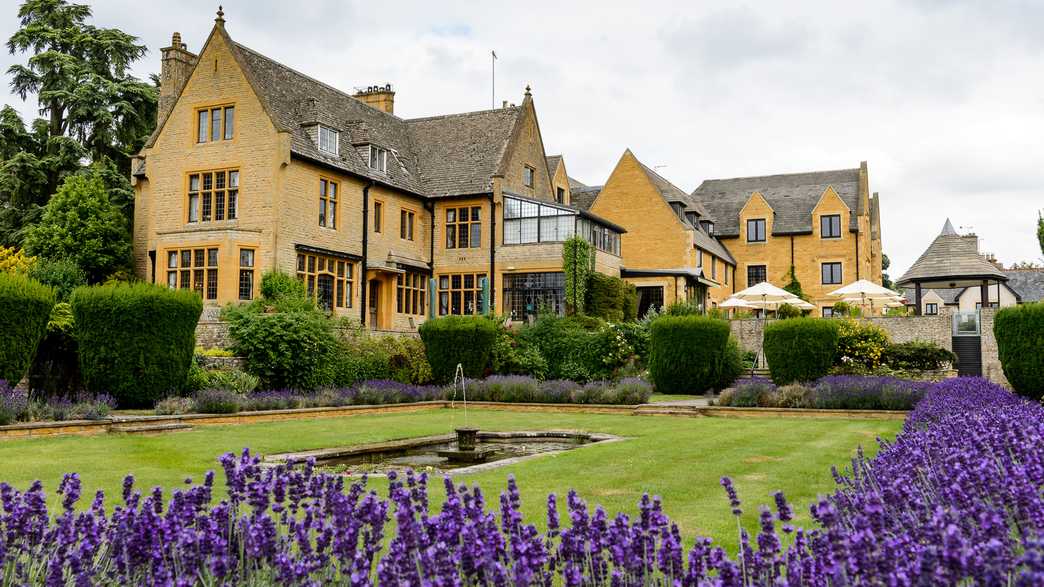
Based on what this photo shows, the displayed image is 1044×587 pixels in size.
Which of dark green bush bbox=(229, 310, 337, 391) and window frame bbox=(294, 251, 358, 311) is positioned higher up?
window frame bbox=(294, 251, 358, 311)

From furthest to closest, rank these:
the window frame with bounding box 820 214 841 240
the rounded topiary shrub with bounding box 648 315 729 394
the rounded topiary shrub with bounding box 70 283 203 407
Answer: the window frame with bounding box 820 214 841 240 → the rounded topiary shrub with bounding box 648 315 729 394 → the rounded topiary shrub with bounding box 70 283 203 407

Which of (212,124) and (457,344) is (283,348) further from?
(212,124)

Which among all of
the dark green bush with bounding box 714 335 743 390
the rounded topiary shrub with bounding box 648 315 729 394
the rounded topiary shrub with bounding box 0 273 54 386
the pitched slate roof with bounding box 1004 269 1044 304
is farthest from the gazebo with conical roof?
the pitched slate roof with bounding box 1004 269 1044 304

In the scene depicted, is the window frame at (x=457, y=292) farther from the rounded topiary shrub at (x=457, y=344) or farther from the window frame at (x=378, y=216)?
the rounded topiary shrub at (x=457, y=344)

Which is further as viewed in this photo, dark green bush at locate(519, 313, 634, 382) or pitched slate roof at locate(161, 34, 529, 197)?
pitched slate roof at locate(161, 34, 529, 197)

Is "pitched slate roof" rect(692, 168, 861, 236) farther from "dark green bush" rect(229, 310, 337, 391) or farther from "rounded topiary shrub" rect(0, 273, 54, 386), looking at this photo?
"rounded topiary shrub" rect(0, 273, 54, 386)

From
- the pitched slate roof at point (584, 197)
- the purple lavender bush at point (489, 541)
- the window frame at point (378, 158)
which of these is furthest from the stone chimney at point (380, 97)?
the purple lavender bush at point (489, 541)

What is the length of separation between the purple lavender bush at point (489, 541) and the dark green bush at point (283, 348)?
18203 millimetres

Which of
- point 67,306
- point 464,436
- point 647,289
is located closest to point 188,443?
point 464,436

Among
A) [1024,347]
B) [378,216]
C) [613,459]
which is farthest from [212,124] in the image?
[1024,347]

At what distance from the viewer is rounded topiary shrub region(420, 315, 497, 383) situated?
84.8 ft

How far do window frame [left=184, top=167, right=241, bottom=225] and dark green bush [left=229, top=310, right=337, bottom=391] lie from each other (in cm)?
860

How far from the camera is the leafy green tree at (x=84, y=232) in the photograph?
3183 centimetres

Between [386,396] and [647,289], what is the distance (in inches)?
908
